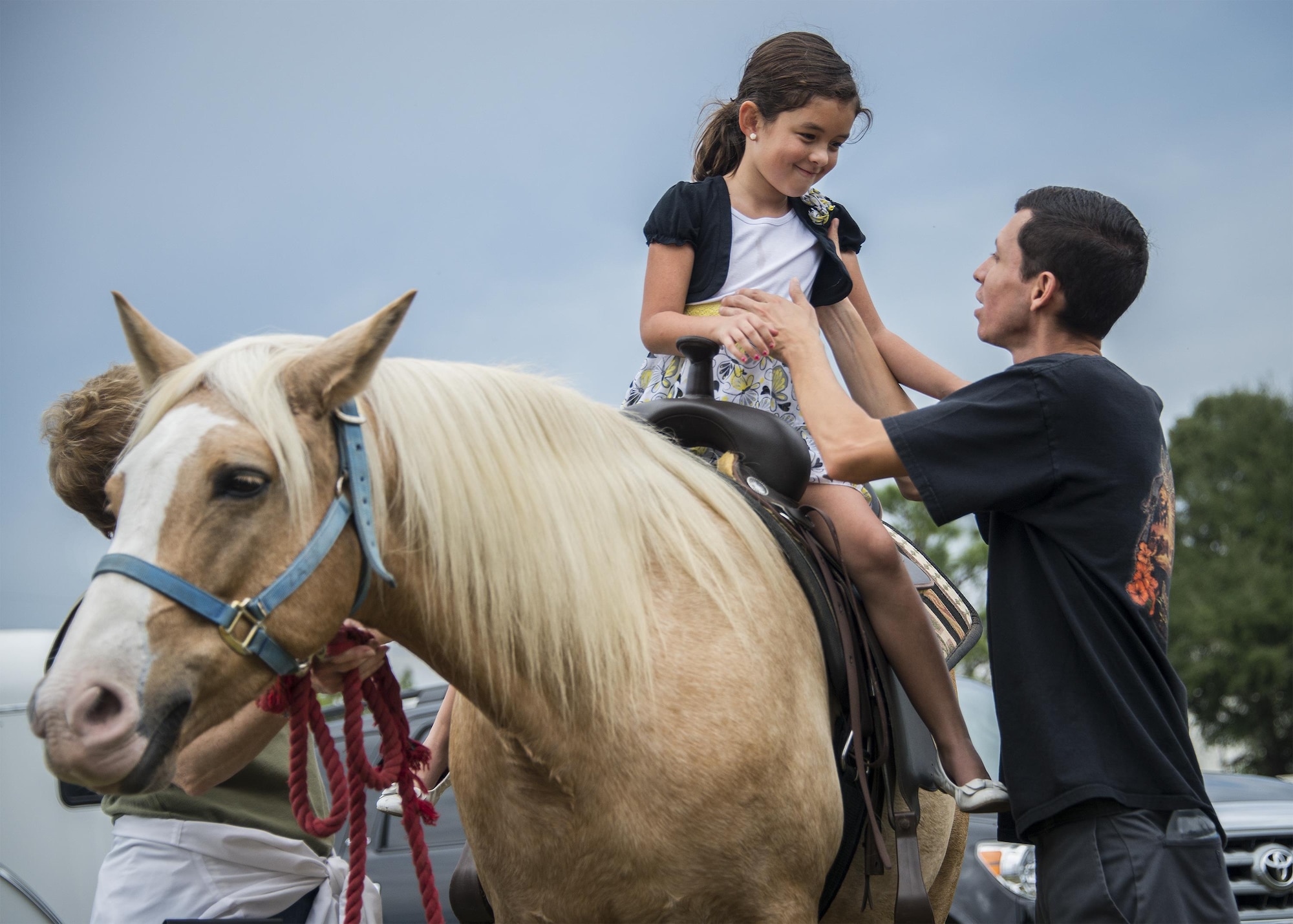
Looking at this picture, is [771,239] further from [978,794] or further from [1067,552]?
[978,794]

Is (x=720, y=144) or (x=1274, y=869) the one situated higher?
(x=720, y=144)

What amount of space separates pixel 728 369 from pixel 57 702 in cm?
213

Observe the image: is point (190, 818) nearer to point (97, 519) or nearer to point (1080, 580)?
point (97, 519)

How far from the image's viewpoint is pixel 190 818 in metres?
2.86

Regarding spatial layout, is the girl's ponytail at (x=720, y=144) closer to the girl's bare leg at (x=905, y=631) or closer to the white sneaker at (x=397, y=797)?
the girl's bare leg at (x=905, y=631)

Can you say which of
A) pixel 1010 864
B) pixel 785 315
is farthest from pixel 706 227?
pixel 1010 864

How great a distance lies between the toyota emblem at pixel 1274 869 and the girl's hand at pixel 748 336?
4032 millimetres

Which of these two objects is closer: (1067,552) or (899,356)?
(1067,552)

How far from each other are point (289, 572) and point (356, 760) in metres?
0.56

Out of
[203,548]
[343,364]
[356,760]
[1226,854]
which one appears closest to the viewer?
[203,548]

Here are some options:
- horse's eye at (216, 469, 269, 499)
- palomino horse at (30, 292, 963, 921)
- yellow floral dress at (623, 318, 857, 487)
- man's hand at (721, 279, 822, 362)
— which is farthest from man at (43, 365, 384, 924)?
man's hand at (721, 279, 822, 362)

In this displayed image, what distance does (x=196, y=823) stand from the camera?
110 inches

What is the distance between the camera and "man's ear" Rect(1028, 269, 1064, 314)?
106 inches

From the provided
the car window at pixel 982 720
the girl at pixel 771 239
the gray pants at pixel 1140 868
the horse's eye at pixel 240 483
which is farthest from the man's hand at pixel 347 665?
the car window at pixel 982 720
